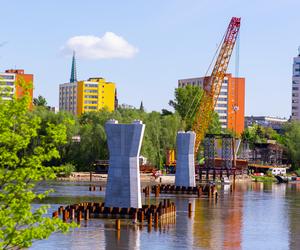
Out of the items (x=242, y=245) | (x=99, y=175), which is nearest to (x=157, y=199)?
(x=242, y=245)

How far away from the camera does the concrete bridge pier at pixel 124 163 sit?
71438 millimetres

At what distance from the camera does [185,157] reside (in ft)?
387

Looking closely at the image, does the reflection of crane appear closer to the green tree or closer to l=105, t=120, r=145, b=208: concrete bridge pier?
l=105, t=120, r=145, b=208: concrete bridge pier

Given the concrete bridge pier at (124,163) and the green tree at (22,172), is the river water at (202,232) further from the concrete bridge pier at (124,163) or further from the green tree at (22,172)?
the green tree at (22,172)

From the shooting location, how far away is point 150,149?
184875 mm

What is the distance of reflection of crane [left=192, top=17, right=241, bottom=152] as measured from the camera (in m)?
177

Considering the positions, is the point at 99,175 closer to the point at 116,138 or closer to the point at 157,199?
the point at 157,199

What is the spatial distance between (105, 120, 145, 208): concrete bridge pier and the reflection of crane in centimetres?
10679

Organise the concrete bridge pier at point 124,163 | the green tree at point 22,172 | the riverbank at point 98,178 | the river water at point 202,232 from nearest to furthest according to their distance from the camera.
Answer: the green tree at point 22,172
the river water at point 202,232
the concrete bridge pier at point 124,163
the riverbank at point 98,178

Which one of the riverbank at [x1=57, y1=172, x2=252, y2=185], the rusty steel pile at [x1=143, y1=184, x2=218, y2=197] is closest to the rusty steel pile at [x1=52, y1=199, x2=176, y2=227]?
the rusty steel pile at [x1=143, y1=184, x2=218, y2=197]

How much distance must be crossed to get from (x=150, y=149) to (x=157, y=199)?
80.3 meters

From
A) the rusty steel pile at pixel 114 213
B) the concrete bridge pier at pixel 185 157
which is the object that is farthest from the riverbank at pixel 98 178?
the rusty steel pile at pixel 114 213

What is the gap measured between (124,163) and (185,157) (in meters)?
45.5

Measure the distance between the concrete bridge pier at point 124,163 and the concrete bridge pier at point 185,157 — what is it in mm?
42198
